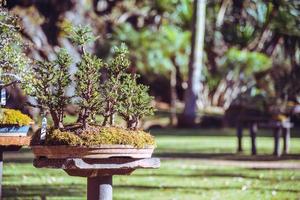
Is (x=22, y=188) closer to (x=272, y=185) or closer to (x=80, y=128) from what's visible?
(x=272, y=185)

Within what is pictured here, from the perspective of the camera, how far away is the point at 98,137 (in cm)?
560

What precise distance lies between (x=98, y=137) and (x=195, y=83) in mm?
26678

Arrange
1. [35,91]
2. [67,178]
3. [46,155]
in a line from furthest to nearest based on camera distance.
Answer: [67,178] → [35,91] → [46,155]

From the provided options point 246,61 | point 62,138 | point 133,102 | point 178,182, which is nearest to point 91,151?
point 62,138

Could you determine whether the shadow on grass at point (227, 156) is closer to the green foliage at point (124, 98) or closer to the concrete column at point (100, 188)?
the green foliage at point (124, 98)

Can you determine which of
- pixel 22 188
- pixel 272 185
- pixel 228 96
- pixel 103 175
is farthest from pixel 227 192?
pixel 228 96

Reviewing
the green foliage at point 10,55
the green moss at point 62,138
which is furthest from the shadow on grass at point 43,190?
the green moss at point 62,138

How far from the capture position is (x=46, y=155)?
227 inches

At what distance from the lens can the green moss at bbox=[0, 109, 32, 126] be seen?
20.7 feet

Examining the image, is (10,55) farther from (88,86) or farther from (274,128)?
(274,128)

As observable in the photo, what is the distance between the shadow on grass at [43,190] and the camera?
995 cm

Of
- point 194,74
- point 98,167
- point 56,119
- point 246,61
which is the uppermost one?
point 246,61

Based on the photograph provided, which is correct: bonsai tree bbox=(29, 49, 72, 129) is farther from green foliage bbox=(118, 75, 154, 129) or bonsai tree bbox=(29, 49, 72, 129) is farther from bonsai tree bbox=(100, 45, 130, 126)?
green foliage bbox=(118, 75, 154, 129)

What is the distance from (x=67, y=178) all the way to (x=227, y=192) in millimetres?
3198
